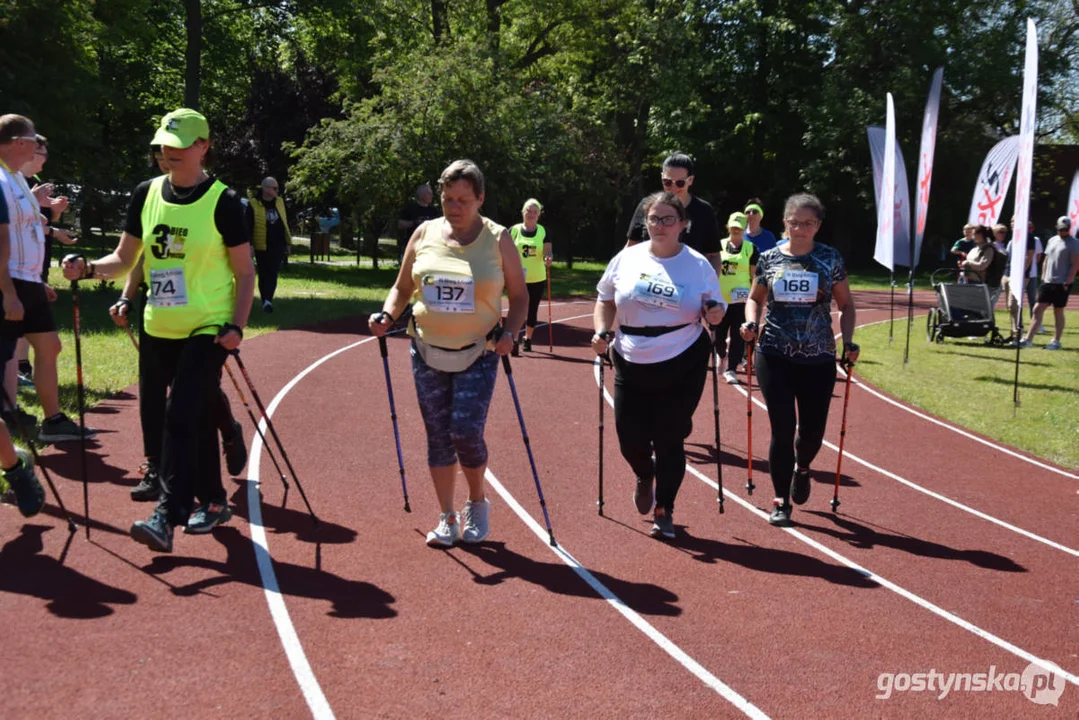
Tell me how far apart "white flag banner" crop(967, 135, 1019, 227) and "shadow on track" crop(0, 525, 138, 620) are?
47.0ft

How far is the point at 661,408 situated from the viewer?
621cm


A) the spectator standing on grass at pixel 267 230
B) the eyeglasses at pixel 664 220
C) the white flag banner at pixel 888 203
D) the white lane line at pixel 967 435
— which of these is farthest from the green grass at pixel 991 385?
the spectator standing on grass at pixel 267 230

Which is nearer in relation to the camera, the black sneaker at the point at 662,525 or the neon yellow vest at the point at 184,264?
the neon yellow vest at the point at 184,264

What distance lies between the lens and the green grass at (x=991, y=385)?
419 inches

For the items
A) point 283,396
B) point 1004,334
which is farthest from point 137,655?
point 1004,334

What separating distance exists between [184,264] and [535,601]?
2521 millimetres

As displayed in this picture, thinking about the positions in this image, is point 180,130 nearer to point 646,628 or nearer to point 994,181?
point 646,628

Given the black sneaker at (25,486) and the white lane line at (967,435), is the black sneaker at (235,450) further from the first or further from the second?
the white lane line at (967,435)

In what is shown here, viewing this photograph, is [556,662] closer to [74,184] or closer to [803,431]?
[803,431]

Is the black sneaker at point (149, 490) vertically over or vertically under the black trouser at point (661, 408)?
under

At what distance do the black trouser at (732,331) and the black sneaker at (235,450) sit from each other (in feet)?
19.0

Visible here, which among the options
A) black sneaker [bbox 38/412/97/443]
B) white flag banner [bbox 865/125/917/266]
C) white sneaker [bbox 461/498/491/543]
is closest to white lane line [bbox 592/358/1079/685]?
white sneaker [bbox 461/498/491/543]

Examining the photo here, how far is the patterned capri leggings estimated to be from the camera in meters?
5.73

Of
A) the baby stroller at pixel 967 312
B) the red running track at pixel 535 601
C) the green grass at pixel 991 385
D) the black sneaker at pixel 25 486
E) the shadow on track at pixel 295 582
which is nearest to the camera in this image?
the red running track at pixel 535 601
